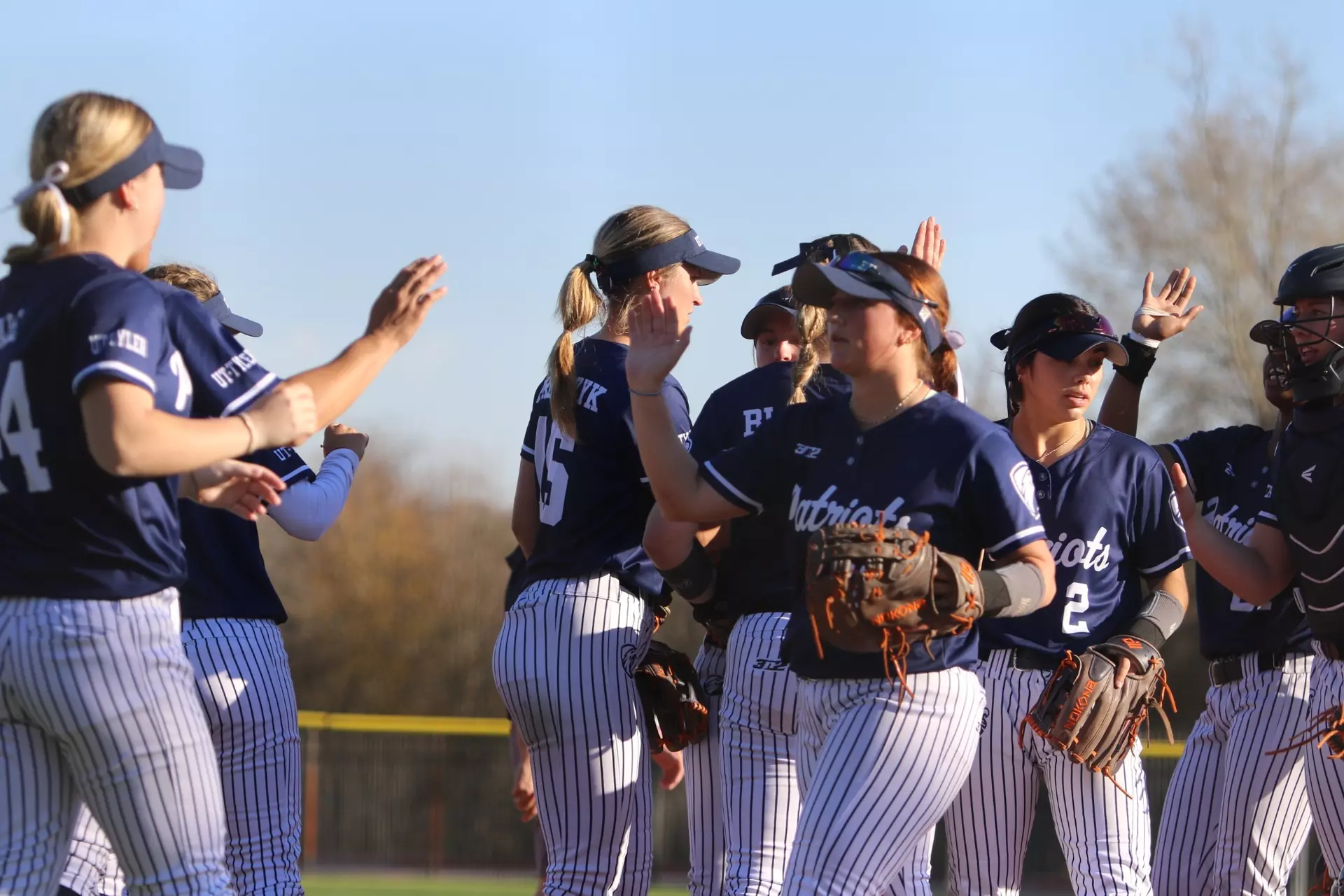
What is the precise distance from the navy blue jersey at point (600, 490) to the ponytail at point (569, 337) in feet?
0.10

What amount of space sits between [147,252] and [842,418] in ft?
5.15

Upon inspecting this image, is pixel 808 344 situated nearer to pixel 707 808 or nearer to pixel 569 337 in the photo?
pixel 569 337

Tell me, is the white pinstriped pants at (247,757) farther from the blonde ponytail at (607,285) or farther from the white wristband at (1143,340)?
the white wristband at (1143,340)

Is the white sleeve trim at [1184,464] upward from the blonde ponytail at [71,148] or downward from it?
downward

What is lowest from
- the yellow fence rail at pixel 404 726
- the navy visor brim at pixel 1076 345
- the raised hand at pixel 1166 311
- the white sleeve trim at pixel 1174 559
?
the yellow fence rail at pixel 404 726

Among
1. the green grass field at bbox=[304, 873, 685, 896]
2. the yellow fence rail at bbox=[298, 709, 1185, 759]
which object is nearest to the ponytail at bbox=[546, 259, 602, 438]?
the green grass field at bbox=[304, 873, 685, 896]

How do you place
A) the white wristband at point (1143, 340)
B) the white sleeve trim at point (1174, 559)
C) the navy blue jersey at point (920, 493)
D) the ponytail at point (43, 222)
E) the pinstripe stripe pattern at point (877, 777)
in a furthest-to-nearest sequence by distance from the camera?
the white wristband at point (1143, 340) < the white sleeve trim at point (1174, 559) < the navy blue jersey at point (920, 493) < the pinstripe stripe pattern at point (877, 777) < the ponytail at point (43, 222)

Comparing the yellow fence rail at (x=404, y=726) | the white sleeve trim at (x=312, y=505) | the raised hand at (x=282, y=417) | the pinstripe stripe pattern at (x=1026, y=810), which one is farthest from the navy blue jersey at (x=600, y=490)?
the yellow fence rail at (x=404, y=726)

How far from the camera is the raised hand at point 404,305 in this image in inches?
146

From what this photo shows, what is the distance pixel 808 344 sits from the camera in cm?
465

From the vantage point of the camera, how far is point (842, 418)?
3.91m

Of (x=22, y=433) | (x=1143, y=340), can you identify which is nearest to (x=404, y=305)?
Result: (x=22, y=433)

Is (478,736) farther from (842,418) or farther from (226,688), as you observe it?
(842,418)

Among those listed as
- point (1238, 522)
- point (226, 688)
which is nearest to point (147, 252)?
point (226, 688)
